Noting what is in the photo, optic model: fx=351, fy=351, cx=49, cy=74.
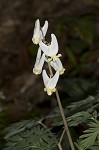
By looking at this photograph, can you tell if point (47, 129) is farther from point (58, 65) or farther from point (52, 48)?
point (52, 48)

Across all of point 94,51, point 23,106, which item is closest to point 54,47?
point 23,106

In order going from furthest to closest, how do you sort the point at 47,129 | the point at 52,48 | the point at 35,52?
1. the point at 35,52
2. the point at 47,129
3. the point at 52,48

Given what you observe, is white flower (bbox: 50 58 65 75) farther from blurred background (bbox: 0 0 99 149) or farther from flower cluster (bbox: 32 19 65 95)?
blurred background (bbox: 0 0 99 149)

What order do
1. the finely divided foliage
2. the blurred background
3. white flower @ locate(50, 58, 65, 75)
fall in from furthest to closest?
1. the blurred background
2. white flower @ locate(50, 58, 65, 75)
3. the finely divided foliage

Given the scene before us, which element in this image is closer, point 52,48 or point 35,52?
point 52,48

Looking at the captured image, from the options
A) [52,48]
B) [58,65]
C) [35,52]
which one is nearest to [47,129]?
[58,65]

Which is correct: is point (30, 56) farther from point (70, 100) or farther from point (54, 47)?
point (54, 47)

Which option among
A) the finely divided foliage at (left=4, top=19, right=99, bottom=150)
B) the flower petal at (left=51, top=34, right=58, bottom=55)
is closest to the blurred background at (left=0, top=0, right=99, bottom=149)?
the finely divided foliage at (left=4, top=19, right=99, bottom=150)

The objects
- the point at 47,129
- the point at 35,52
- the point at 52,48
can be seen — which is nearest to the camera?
the point at 52,48
